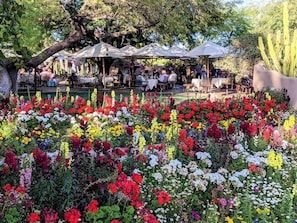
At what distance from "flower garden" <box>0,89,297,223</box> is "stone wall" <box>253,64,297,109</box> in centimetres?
583

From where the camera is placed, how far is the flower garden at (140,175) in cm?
279

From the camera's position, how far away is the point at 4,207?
2.67 meters

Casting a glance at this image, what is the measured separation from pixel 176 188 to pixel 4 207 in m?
1.53

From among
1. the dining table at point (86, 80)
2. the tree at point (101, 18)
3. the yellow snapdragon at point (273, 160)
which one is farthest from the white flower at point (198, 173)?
the dining table at point (86, 80)

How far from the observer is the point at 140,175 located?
10.5ft

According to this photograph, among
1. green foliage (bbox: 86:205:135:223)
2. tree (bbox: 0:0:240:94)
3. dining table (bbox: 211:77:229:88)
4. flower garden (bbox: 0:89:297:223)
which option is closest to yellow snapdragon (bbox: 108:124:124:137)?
flower garden (bbox: 0:89:297:223)

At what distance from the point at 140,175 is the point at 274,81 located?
10.0 meters

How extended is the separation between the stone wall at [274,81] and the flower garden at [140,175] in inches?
230

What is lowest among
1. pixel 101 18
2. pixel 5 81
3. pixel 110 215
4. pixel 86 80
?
pixel 110 215

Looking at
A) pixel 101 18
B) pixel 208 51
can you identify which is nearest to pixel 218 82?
pixel 208 51

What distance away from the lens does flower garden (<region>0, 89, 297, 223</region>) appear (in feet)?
9.16

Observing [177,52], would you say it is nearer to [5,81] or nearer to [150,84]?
[150,84]

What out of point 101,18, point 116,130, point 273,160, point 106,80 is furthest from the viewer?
point 106,80

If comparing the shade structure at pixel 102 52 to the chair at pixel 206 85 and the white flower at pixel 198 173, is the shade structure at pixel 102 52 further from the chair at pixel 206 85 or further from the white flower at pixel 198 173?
the white flower at pixel 198 173
